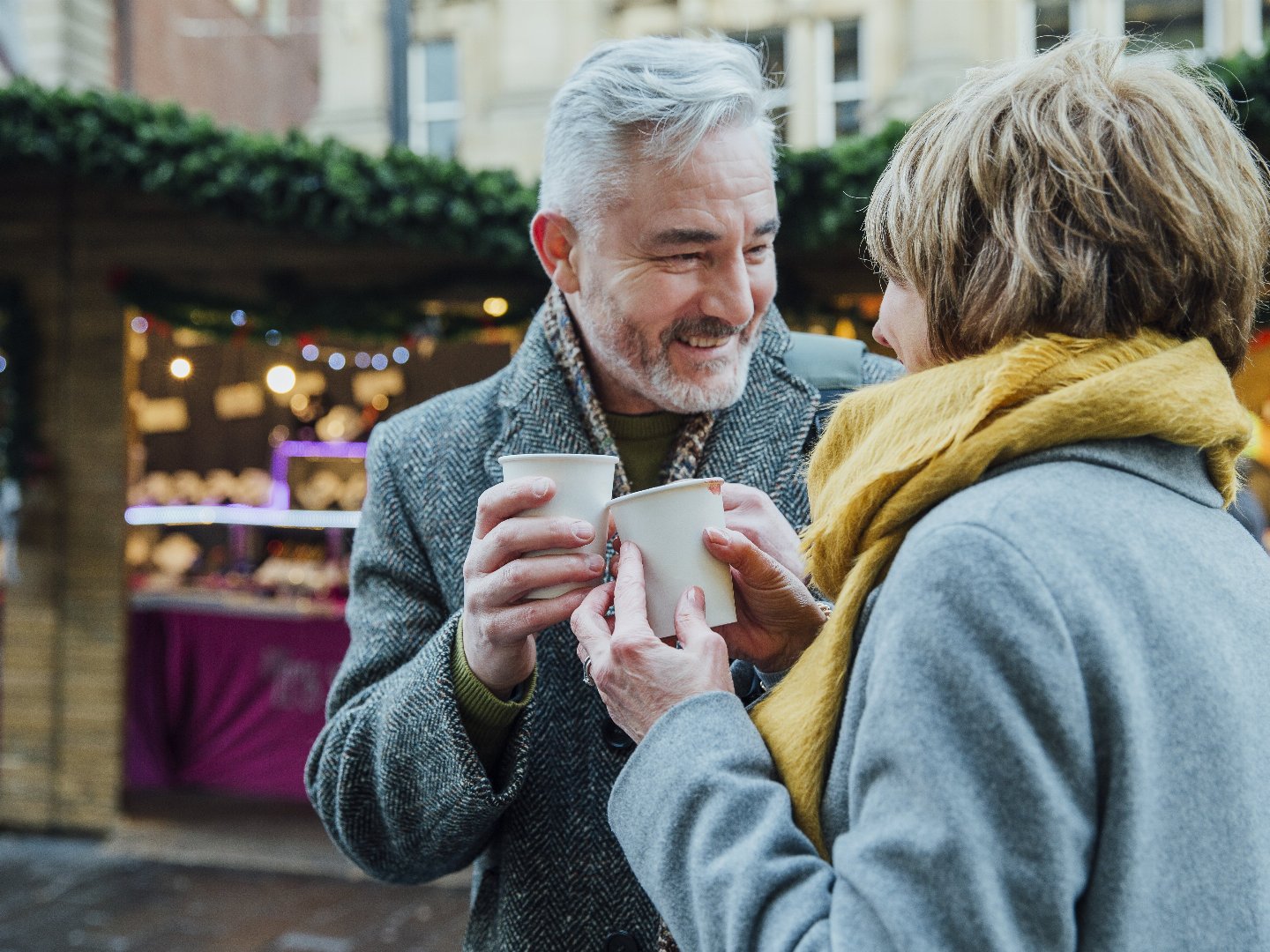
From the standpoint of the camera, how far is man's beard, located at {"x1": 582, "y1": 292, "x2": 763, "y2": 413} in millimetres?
1755

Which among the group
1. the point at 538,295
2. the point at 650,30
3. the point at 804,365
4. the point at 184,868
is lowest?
the point at 184,868

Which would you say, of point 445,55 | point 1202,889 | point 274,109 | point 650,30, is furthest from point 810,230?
point 274,109

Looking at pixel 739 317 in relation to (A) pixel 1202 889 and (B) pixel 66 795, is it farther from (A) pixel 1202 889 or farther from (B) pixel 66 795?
(B) pixel 66 795

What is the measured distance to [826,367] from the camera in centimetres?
189

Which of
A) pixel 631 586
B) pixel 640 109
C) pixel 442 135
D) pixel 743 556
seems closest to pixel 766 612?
pixel 743 556

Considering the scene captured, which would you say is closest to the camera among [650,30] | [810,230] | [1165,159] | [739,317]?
[1165,159]

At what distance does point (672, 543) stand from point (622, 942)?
0.69 metres

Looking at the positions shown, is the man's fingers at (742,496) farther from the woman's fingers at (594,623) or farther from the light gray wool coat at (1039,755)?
the light gray wool coat at (1039,755)

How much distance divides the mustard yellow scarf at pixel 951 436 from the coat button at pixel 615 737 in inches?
21.2

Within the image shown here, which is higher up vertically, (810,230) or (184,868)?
(810,230)

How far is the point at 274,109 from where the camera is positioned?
1634 cm

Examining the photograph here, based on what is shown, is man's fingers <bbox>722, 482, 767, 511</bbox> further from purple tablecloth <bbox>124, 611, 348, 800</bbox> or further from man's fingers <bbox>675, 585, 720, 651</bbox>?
purple tablecloth <bbox>124, 611, 348, 800</bbox>

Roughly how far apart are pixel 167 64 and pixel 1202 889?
14.0 m

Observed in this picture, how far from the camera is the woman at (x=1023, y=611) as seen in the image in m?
0.86
